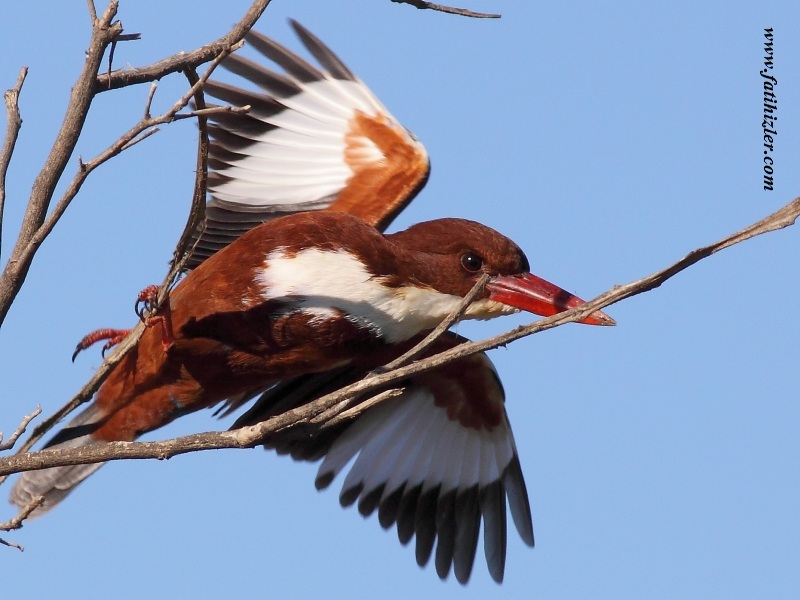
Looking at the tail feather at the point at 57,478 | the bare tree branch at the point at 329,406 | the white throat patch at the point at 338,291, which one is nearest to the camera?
the bare tree branch at the point at 329,406

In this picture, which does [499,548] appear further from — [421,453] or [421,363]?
[421,363]

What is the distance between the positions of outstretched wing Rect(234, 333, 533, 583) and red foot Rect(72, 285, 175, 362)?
1.26 m

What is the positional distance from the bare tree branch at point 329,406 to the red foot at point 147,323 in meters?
0.58

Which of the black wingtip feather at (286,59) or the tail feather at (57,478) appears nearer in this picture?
the tail feather at (57,478)

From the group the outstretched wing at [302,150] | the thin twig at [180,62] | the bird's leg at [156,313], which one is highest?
the outstretched wing at [302,150]

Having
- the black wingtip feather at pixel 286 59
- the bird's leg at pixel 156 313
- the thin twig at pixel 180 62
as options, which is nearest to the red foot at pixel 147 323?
the bird's leg at pixel 156 313

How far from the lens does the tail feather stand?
13.8 ft

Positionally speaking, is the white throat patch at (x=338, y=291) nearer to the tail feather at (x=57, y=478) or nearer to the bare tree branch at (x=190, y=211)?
the bare tree branch at (x=190, y=211)

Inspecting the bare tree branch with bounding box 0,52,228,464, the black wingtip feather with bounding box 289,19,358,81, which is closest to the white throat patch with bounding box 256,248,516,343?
the bare tree branch with bounding box 0,52,228,464

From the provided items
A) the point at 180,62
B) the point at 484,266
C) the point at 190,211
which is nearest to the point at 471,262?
the point at 484,266

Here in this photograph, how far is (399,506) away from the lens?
17.2ft

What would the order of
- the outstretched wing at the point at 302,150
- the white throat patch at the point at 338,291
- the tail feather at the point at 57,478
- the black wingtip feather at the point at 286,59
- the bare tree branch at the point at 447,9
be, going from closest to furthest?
the bare tree branch at the point at 447,9 → the white throat patch at the point at 338,291 → the tail feather at the point at 57,478 → the outstretched wing at the point at 302,150 → the black wingtip feather at the point at 286,59

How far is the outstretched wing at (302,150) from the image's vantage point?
4875 millimetres

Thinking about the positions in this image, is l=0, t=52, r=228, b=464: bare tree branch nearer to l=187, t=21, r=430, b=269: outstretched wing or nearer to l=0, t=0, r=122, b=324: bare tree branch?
l=0, t=0, r=122, b=324: bare tree branch
